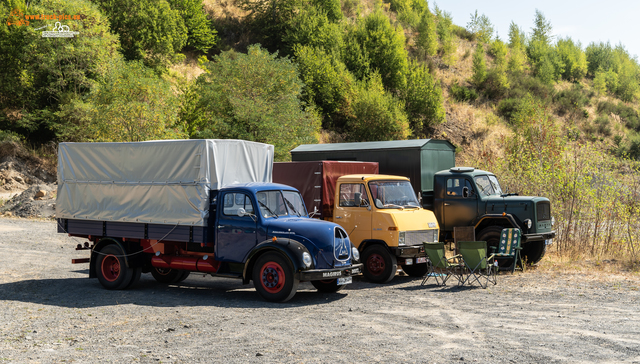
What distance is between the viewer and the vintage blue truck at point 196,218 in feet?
31.3

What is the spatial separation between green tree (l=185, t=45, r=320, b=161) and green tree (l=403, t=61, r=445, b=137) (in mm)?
19949

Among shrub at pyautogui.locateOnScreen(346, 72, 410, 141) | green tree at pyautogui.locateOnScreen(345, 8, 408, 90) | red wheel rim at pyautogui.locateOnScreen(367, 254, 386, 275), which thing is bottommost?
red wheel rim at pyautogui.locateOnScreen(367, 254, 386, 275)

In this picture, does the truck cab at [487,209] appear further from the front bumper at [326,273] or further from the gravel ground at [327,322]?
the front bumper at [326,273]

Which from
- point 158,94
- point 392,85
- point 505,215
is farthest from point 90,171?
point 392,85

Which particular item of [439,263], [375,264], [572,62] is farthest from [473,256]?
[572,62]

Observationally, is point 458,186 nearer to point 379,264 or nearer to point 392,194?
point 392,194

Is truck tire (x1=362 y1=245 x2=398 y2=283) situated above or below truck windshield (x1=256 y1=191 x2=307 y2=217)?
below

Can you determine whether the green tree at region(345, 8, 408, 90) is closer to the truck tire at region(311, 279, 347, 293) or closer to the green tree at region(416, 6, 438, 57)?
the green tree at region(416, 6, 438, 57)

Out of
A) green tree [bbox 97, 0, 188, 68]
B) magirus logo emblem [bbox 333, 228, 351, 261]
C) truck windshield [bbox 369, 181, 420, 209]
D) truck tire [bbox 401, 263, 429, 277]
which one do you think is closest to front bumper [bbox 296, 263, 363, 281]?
magirus logo emblem [bbox 333, 228, 351, 261]

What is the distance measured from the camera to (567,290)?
423 inches

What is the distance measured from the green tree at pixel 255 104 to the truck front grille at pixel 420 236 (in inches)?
704

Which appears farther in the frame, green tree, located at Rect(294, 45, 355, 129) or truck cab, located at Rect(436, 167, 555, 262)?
green tree, located at Rect(294, 45, 355, 129)

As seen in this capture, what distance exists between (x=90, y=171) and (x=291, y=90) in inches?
1002

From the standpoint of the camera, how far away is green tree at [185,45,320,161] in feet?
99.6
